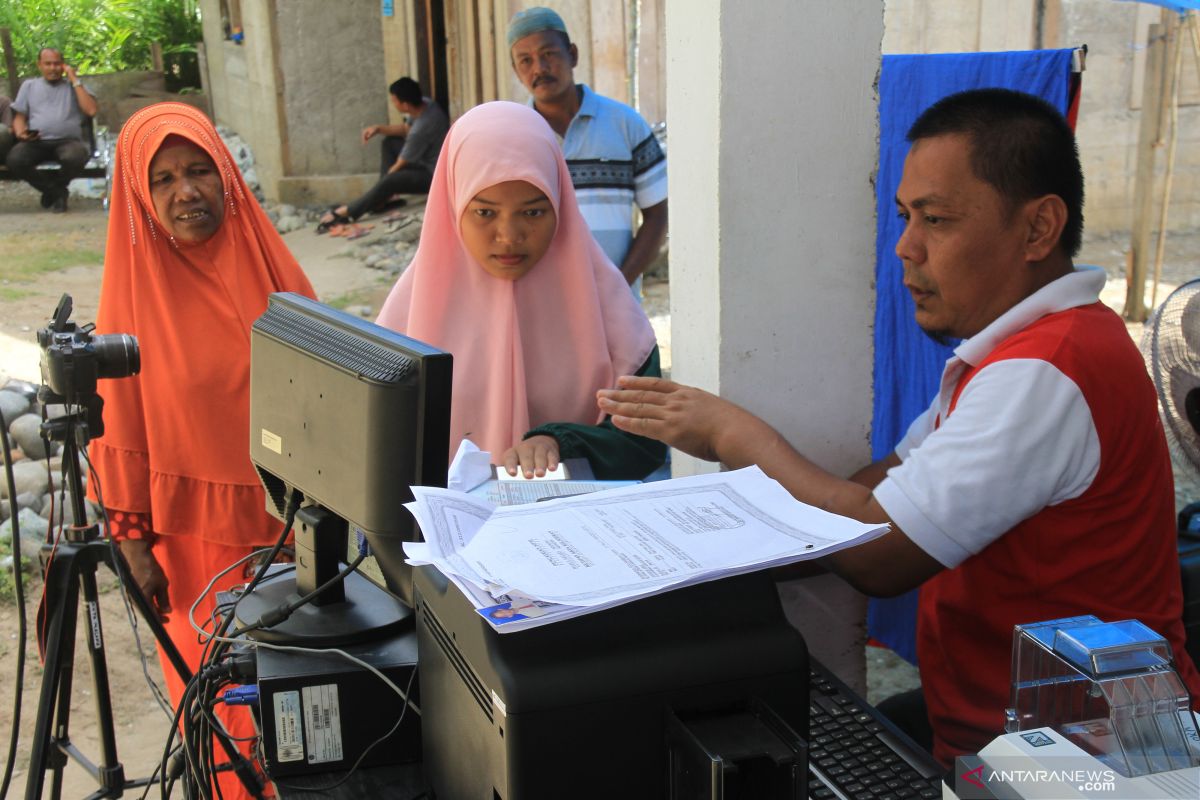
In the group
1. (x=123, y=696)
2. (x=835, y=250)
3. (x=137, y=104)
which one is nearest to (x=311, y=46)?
(x=137, y=104)

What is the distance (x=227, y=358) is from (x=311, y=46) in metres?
9.26

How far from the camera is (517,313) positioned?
2.38m

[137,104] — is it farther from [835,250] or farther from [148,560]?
[835,250]

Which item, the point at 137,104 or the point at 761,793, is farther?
the point at 137,104

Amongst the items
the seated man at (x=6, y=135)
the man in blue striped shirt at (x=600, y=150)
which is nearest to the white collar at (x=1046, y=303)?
the man in blue striped shirt at (x=600, y=150)

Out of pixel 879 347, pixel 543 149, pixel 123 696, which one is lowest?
pixel 123 696

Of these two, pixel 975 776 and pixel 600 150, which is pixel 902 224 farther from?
pixel 975 776

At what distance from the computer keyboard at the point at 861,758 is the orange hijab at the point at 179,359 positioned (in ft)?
5.22

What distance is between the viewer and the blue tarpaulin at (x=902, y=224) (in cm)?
307

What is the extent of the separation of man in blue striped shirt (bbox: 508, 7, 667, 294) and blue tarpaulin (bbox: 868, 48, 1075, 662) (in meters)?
1.06

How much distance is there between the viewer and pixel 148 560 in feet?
8.41

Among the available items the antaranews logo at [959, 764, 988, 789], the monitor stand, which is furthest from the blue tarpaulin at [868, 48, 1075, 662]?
the antaranews logo at [959, 764, 988, 789]

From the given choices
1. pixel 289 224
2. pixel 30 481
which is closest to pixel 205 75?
pixel 289 224

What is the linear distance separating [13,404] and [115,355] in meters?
4.18
